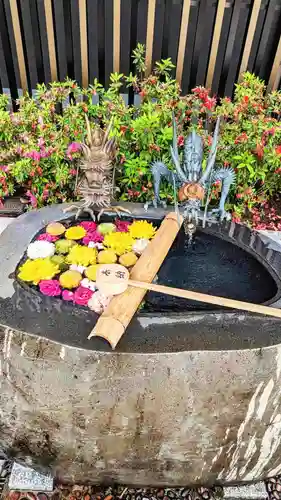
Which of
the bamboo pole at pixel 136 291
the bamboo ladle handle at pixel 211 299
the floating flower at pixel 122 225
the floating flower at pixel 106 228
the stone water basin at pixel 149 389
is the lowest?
the stone water basin at pixel 149 389

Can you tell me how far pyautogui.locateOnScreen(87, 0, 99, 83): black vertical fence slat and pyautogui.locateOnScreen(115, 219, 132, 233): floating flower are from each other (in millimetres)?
2322

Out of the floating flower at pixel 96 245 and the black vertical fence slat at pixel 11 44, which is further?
the black vertical fence slat at pixel 11 44

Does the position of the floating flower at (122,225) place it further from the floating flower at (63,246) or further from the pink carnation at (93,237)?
the floating flower at (63,246)

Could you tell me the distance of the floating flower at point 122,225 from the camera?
2.80 meters

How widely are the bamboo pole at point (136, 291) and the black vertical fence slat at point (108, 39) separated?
235 cm

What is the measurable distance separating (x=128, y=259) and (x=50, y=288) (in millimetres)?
446

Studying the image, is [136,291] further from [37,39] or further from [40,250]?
[37,39]

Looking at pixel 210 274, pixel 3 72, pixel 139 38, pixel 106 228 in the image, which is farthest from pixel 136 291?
pixel 3 72

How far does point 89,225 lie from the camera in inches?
111

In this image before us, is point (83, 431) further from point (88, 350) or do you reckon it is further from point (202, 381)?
point (202, 381)

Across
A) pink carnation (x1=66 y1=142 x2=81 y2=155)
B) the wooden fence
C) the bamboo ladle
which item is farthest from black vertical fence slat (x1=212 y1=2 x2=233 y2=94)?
the bamboo ladle

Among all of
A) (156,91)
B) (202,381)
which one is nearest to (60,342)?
(202,381)

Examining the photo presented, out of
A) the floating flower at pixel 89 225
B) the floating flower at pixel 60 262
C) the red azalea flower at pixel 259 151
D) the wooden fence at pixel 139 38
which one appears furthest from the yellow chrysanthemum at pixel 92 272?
the wooden fence at pixel 139 38

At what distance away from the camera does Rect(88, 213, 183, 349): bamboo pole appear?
212cm
